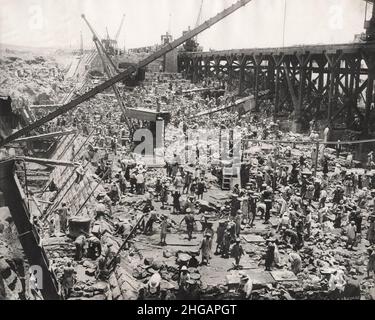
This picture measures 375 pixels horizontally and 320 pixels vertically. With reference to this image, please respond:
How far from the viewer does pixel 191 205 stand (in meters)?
13.6

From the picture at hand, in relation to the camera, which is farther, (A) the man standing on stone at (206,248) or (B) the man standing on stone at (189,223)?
(B) the man standing on stone at (189,223)

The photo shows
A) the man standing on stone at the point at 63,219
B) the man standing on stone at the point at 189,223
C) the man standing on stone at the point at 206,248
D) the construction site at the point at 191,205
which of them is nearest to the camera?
the construction site at the point at 191,205

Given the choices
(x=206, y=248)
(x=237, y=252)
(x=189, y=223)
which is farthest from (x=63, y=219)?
(x=237, y=252)

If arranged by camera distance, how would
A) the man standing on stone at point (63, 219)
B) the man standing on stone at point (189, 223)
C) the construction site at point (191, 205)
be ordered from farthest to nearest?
1. the man standing on stone at point (63, 219)
2. the man standing on stone at point (189, 223)
3. the construction site at point (191, 205)

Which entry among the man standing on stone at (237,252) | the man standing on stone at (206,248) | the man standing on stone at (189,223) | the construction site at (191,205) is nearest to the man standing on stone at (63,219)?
the construction site at (191,205)

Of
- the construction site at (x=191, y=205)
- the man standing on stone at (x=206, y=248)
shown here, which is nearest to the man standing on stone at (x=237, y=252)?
the construction site at (x=191, y=205)

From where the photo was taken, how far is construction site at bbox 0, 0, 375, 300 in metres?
9.56

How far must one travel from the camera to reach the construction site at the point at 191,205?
376 inches

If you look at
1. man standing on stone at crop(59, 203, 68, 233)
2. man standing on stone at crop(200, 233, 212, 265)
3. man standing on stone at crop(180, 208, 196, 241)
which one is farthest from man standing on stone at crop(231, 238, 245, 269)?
man standing on stone at crop(59, 203, 68, 233)

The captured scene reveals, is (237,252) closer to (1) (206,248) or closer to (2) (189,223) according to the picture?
(1) (206,248)

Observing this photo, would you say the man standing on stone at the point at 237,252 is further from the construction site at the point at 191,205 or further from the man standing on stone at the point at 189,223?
the man standing on stone at the point at 189,223
